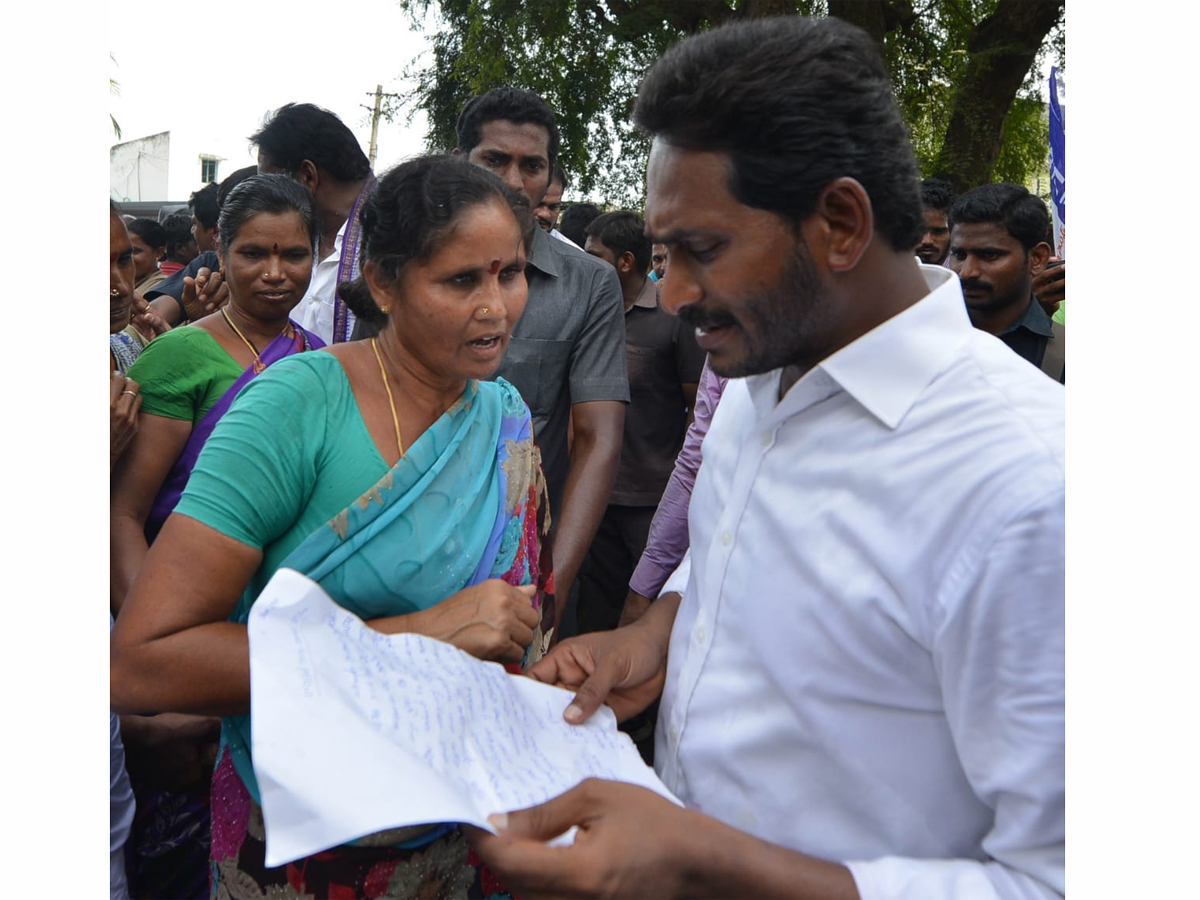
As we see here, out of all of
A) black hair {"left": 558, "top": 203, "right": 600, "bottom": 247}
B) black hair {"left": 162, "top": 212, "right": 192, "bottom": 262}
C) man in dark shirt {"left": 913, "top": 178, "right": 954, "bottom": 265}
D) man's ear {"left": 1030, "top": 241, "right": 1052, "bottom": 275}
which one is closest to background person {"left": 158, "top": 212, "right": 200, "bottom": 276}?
black hair {"left": 162, "top": 212, "right": 192, "bottom": 262}

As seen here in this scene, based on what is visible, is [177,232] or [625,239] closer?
[625,239]

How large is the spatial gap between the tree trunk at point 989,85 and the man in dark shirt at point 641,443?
579 centimetres

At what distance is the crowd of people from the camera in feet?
3.56

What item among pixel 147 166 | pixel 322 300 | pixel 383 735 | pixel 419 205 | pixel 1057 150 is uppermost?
pixel 147 166

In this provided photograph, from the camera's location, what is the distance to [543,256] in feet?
10.4

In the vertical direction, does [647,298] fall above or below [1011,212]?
below

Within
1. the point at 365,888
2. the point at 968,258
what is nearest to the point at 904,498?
the point at 365,888

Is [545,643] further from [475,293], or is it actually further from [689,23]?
[689,23]

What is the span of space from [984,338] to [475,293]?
93 centimetres

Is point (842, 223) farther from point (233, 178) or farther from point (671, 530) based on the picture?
point (233, 178)

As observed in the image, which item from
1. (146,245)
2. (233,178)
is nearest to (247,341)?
(233,178)

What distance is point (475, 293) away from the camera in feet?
6.14

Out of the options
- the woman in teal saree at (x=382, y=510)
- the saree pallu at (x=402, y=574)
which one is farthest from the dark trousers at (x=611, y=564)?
the saree pallu at (x=402, y=574)

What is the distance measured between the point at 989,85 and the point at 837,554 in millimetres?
9975
